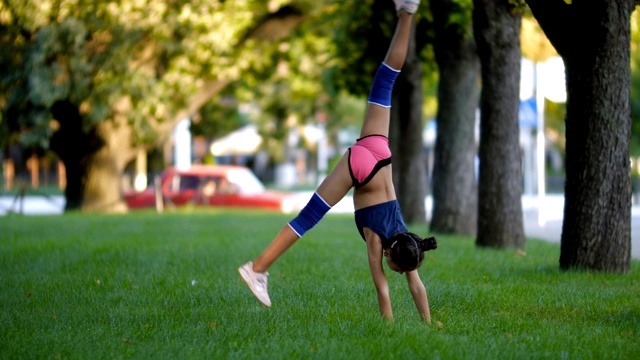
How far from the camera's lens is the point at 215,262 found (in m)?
13.4

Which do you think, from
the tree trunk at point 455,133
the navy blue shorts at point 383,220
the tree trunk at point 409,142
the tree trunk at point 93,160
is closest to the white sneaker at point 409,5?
the navy blue shorts at point 383,220

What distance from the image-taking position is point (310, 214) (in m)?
7.70

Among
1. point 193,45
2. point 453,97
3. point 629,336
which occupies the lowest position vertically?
point 629,336

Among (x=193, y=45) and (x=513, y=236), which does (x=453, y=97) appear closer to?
(x=513, y=236)

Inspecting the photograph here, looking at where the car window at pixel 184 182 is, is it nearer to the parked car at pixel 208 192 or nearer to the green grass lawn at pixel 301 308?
the parked car at pixel 208 192

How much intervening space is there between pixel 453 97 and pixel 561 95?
6614 mm

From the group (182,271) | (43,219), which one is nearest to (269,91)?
(43,219)

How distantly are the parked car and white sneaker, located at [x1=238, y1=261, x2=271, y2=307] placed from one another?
26446 mm

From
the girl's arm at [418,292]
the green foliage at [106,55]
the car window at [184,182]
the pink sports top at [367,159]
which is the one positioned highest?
the green foliage at [106,55]

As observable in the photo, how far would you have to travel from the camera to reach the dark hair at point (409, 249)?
7.14 m

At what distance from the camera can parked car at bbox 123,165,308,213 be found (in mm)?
34688

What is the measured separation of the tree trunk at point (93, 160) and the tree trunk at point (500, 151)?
16.5 meters

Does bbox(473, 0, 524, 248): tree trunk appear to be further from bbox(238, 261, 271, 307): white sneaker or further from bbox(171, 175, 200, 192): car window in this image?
bbox(171, 175, 200, 192): car window

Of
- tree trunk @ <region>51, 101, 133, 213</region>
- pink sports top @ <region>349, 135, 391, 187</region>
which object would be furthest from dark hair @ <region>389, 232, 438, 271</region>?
tree trunk @ <region>51, 101, 133, 213</region>
